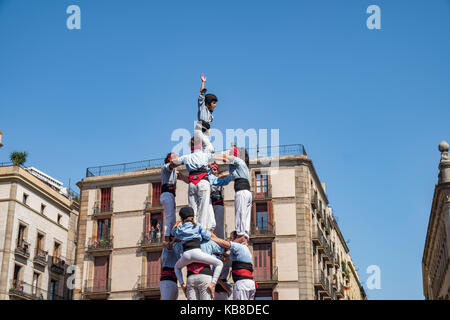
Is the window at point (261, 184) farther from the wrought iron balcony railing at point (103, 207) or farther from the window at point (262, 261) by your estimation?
the wrought iron balcony railing at point (103, 207)

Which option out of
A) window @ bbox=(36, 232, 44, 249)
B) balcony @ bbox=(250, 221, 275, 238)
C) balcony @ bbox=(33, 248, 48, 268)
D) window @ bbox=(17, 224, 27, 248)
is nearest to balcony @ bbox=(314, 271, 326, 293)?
balcony @ bbox=(250, 221, 275, 238)

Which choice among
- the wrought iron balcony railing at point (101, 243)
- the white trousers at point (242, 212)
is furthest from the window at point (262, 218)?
the white trousers at point (242, 212)

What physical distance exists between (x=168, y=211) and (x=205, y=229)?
185cm

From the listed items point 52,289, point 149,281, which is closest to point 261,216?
point 149,281

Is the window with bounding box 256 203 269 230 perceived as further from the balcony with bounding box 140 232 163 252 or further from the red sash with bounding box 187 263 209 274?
the red sash with bounding box 187 263 209 274

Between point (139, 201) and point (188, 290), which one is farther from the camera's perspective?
point (139, 201)

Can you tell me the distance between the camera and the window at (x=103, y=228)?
4806 cm

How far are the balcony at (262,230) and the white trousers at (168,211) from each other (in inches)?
1177

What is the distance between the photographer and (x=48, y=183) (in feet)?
176

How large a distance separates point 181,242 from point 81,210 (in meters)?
38.2

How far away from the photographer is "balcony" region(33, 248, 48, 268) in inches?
1871

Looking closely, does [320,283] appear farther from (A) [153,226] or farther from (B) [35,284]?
(B) [35,284]
